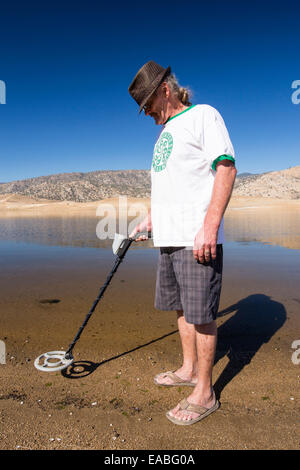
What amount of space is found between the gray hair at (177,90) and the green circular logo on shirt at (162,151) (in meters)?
0.34

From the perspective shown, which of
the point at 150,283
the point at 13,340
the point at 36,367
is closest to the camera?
the point at 36,367

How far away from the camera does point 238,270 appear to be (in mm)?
7367

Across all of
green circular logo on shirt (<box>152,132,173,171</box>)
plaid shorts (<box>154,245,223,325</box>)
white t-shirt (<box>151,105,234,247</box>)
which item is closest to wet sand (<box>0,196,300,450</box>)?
plaid shorts (<box>154,245,223,325</box>)

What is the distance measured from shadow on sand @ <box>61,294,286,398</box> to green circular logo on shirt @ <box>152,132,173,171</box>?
83.6 inches

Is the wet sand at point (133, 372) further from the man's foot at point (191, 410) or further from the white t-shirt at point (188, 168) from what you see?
the white t-shirt at point (188, 168)

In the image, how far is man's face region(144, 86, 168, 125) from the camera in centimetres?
246

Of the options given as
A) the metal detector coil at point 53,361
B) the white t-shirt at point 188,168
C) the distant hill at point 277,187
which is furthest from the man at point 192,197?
the distant hill at point 277,187

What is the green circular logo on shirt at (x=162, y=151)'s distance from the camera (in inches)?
94.3

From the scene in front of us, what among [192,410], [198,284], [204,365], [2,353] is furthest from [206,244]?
[2,353]

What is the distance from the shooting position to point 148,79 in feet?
7.93

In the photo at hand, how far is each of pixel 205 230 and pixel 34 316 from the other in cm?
340

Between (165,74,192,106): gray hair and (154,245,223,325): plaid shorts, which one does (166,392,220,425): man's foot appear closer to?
(154,245,223,325): plaid shorts
